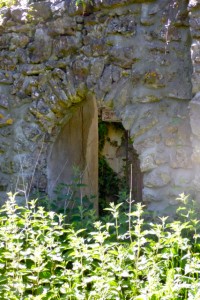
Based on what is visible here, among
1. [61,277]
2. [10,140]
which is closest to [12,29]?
[10,140]

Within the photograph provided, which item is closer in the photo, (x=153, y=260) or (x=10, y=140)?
(x=153, y=260)

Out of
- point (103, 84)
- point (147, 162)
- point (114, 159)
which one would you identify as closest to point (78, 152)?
point (103, 84)

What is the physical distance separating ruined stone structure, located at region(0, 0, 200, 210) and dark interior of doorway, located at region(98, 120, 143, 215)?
235cm

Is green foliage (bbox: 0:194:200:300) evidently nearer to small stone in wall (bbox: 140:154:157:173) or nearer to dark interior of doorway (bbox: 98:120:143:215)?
small stone in wall (bbox: 140:154:157:173)

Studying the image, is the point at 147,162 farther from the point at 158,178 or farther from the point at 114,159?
the point at 114,159

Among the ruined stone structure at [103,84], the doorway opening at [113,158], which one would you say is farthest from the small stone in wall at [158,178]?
the doorway opening at [113,158]

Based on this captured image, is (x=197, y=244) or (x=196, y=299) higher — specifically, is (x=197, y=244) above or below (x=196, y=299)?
above

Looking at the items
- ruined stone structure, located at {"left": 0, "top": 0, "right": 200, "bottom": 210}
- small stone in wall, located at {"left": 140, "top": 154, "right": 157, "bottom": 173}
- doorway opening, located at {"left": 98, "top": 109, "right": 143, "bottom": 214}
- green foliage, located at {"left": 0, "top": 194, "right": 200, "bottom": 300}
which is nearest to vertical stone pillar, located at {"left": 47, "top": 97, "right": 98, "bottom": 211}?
ruined stone structure, located at {"left": 0, "top": 0, "right": 200, "bottom": 210}

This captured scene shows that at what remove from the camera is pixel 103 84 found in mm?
4141

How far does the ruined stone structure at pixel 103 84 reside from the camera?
3.83 m

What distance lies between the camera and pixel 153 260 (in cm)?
291

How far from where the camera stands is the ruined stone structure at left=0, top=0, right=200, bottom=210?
3832 millimetres

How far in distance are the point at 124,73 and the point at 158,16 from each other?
0.47 metres

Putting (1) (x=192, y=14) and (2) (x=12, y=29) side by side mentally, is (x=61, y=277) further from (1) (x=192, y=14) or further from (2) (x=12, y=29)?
(2) (x=12, y=29)
